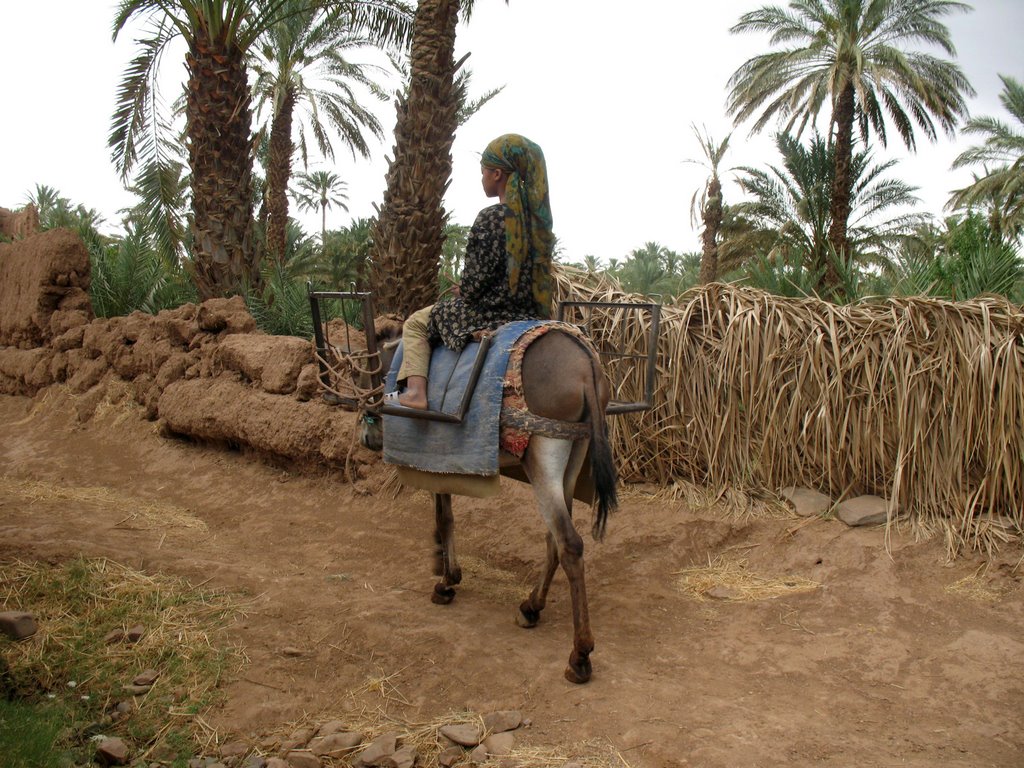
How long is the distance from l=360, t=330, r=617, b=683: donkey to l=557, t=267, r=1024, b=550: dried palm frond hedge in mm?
1694

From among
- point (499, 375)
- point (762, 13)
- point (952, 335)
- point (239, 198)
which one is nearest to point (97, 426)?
point (239, 198)

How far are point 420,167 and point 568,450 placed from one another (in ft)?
15.8

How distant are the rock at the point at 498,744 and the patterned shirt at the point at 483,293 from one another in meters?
1.92

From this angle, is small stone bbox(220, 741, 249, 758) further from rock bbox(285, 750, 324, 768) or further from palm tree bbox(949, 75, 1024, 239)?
palm tree bbox(949, 75, 1024, 239)

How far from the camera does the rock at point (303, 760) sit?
3.14 m

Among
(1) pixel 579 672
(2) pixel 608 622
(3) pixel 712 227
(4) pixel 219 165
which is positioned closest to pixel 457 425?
(1) pixel 579 672

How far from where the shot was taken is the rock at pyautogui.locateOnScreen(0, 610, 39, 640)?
3.89 meters

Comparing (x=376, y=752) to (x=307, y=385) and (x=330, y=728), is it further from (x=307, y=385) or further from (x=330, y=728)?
(x=307, y=385)

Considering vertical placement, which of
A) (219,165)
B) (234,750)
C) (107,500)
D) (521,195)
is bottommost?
(234,750)

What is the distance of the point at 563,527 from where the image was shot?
389 cm

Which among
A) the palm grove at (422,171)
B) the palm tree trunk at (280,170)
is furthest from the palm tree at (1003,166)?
the palm tree trunk at (280,170)

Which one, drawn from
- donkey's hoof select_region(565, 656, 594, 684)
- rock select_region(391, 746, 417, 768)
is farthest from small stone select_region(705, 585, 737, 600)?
rock select_region(391, 746, 417, 768)

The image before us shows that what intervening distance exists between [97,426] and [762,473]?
6590mm

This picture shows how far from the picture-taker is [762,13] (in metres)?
19.9
